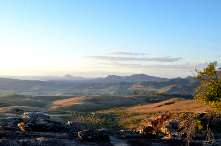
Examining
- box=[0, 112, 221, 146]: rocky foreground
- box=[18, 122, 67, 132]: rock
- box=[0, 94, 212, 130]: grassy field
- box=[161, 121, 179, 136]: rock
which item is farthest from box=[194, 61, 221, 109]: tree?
box=[18, 122, 67, 132]: rock

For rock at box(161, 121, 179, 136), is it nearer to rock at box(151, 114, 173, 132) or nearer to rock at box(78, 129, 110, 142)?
rock at box(151, 114, 173, 132)

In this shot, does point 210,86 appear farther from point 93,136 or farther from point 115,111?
point 115,111

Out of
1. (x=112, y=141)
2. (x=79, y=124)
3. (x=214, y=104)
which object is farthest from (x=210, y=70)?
(x=79, y=124)

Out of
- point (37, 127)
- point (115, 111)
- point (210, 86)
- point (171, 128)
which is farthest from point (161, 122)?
point (115, 111)

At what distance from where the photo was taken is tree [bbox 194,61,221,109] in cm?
1246

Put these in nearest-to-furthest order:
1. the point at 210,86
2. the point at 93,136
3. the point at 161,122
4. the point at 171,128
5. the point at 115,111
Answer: the point at 210,86
the point at 93,136
the point at 171,128
the point at 161,122
the point at 115,111

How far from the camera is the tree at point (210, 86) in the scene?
1246 cm

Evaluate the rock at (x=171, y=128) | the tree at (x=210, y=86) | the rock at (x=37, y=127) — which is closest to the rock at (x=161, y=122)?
the rock at (x=171, y=128)

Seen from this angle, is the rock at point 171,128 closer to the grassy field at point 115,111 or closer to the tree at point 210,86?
the grassy field at point 115,111

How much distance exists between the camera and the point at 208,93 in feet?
41.3

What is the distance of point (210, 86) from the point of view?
12.5 meters

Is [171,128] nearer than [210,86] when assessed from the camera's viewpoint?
No

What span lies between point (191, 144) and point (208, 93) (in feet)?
15.1

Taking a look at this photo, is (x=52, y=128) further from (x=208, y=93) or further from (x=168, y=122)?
(x=208, y=93)
